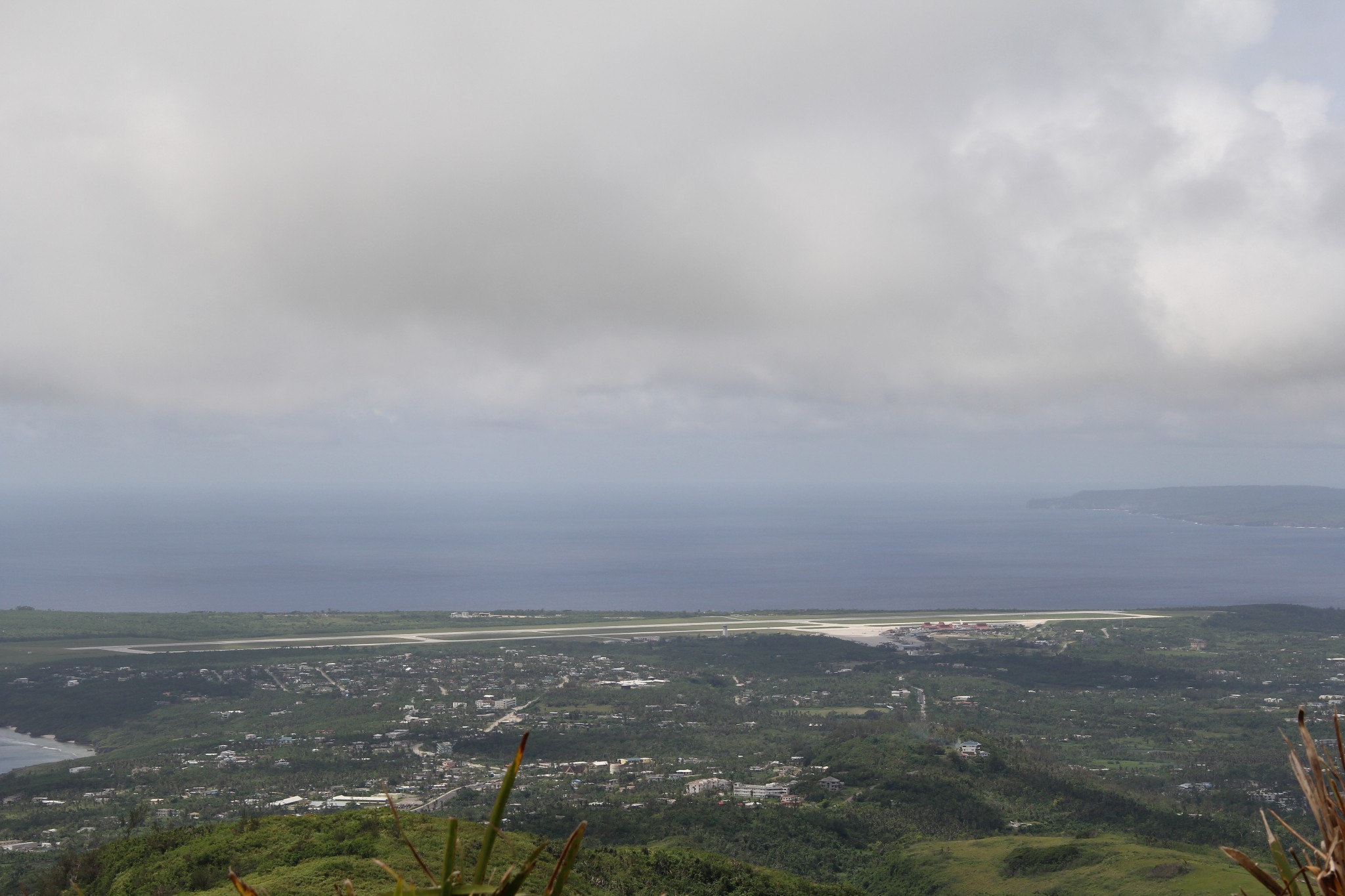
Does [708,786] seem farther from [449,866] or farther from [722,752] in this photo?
[449,866]

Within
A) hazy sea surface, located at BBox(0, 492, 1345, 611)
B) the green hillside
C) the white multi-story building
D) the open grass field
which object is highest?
hazy sea surface, located at BBox(0, 492, 1345, 611)

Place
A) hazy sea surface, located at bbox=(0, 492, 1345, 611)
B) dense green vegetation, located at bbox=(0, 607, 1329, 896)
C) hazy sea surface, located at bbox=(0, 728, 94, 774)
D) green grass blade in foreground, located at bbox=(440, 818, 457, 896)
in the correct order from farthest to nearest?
hazy sea surface, located at bbox=(0, 492, 1345, 611), hazy sea surface, located at bbox=(0, 728, 94, 774), dense green vegetation, located at bbox=(0, 607, 1329, 896), green grass blade in foreground, located at bbox=(440, 818, 457, 896)

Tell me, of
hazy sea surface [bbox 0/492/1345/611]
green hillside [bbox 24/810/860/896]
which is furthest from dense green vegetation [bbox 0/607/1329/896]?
hazy sea surface [bbox 0/492/1345/611]

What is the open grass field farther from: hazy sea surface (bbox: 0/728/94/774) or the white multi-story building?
hazy sea surface (bbox: 0/728/94/774)

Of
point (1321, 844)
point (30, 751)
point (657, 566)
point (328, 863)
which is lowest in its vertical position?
point (30, 751)

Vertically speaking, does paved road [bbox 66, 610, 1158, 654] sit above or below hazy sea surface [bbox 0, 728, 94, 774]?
above

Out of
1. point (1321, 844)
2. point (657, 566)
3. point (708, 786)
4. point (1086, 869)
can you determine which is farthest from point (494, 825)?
point (657, 566)
